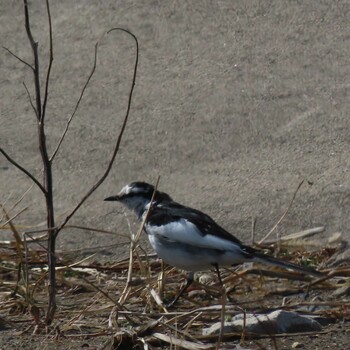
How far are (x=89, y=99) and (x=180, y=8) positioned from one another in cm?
138

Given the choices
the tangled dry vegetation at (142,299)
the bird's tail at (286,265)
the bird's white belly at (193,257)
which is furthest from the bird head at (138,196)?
the bird's tail at (286,265)

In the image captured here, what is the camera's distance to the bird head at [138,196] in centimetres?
840

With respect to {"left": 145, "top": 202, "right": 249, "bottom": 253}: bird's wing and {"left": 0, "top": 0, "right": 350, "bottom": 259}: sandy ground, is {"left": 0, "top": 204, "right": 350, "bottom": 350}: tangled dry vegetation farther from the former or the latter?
{"left": 0, "top": 0, "right": 350, "bottom": 259}: sandy ground

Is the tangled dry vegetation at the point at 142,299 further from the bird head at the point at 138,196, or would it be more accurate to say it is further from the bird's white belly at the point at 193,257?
the bird head at the point at 138,196

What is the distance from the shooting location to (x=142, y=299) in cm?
761

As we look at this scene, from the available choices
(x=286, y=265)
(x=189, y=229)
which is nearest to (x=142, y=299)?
(x=189, y=229)

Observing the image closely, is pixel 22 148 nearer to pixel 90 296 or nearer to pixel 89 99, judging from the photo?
pixel 89 99

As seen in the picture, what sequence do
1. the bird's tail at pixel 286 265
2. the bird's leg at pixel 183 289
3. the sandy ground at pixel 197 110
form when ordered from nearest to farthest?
the bird's tail at pixel 286 265 → the bird's leg at pixel 183 289 → the sandy ground at pixel 197 110

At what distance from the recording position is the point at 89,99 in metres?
10.6

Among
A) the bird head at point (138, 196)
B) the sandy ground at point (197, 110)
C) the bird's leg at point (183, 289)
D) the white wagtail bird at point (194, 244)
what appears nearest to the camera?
the white wagtail bird at point (194, 244)

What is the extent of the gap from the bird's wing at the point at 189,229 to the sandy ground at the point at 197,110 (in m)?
1.11

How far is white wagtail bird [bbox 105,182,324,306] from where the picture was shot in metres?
7.48

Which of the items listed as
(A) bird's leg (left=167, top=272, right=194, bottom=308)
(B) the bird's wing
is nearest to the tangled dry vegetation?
(A) bird's leg (left=167, top=272, right=194, bottom=308)

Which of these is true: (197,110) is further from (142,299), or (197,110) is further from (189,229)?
(142,299)
